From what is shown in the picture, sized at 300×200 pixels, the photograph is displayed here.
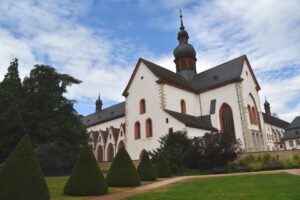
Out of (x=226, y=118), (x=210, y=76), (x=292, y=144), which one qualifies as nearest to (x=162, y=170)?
(x=226, y=118)

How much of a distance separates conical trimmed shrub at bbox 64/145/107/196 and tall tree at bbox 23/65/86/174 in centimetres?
2185

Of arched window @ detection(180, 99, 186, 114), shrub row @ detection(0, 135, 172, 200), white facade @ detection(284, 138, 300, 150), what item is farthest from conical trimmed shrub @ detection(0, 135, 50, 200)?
white facade @ detection(284, 138, 300, 150)

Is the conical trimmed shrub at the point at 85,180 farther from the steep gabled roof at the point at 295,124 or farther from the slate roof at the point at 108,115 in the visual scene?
the steep gabled roof at the point at 295,124

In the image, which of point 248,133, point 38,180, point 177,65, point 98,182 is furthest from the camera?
point 177,65

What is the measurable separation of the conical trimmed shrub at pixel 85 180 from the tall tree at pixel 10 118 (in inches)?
947

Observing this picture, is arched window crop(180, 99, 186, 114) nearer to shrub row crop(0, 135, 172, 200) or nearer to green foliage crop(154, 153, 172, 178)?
green foliage crop(154, 153, 172, 178)

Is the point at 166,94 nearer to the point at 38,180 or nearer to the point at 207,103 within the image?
the point at 207,103

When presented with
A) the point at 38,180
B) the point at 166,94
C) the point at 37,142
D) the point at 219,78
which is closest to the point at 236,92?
the point at 219,78

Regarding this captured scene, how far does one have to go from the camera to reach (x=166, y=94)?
36.4m

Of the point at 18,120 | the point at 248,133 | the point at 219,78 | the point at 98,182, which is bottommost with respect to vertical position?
the point at 98,182

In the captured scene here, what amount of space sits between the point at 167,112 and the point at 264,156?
12093 mm

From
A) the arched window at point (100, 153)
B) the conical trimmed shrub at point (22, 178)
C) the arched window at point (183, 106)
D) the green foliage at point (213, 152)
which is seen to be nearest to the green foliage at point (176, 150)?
the green foliage at point (213, 152)

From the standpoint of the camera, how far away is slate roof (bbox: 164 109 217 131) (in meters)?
32.7

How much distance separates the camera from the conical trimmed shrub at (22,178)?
981 cm
